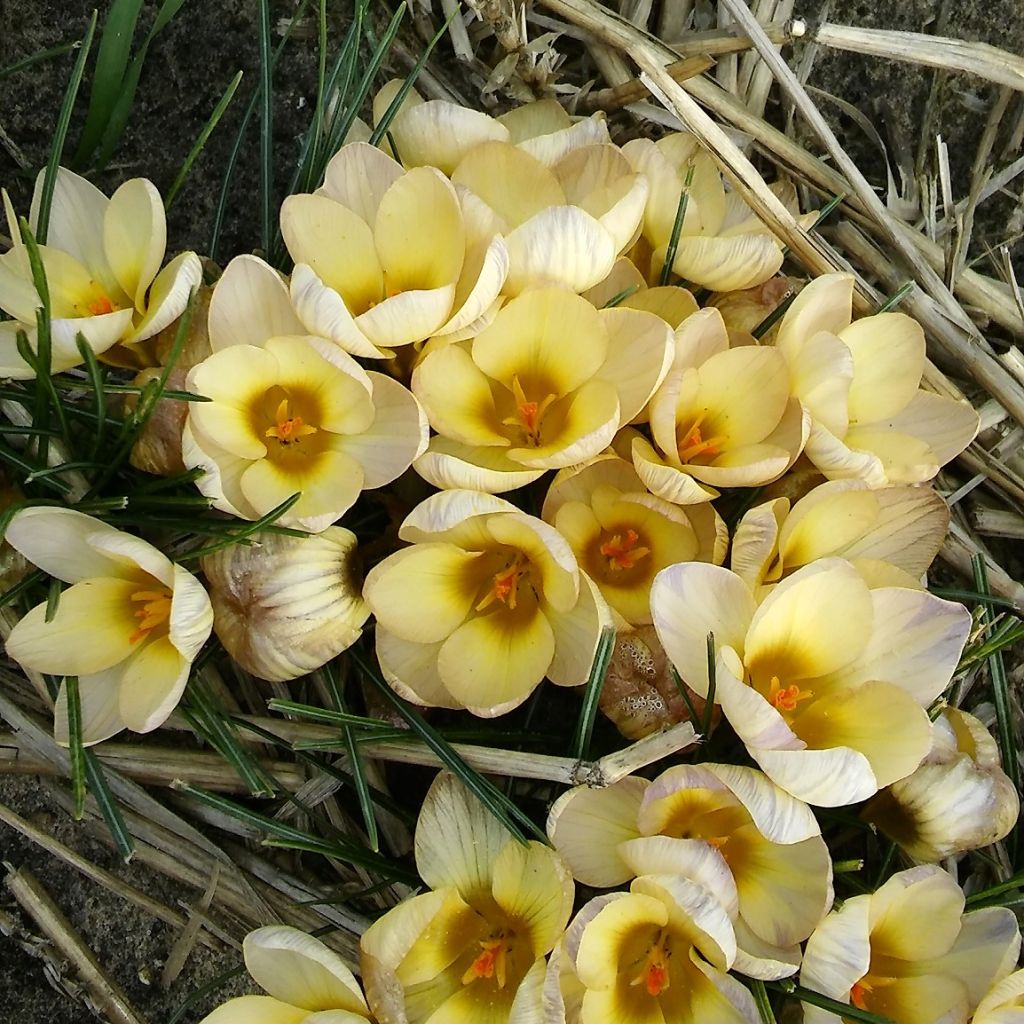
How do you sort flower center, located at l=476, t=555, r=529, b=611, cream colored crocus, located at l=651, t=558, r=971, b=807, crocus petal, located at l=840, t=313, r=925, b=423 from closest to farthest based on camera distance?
cream colored crocus, located at l=651, t=558, r=971, b=807 < flower center, located at l=476, t=555, r=529, b=611 < crocus petal, located at l=840, t=313, r=925, b=423

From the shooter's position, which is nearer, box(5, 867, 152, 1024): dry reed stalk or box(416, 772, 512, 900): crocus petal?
box(416, 772, 512, 900): crocus petal

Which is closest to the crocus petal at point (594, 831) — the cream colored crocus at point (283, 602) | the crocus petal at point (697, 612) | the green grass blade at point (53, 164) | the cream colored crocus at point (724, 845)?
the cream colored crocus at point (724, 845)

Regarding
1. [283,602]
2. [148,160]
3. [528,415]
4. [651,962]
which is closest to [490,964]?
[651,962]

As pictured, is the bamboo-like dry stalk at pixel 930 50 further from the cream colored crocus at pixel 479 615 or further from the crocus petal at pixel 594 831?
the crocus petal at pixel 594 831

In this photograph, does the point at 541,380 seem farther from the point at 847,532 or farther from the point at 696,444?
the point at 847,532

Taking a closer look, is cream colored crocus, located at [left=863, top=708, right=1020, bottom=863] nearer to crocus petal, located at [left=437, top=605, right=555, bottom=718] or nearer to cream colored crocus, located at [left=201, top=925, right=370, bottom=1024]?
crocus petal, located at [left=437, top=605, right=555, bottom=718]

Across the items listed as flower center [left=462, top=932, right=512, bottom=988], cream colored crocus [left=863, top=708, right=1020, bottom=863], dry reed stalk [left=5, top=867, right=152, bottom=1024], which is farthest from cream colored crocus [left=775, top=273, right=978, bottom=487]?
dry reed stalk [left=5, top=867, right=152, bottom=1024]
